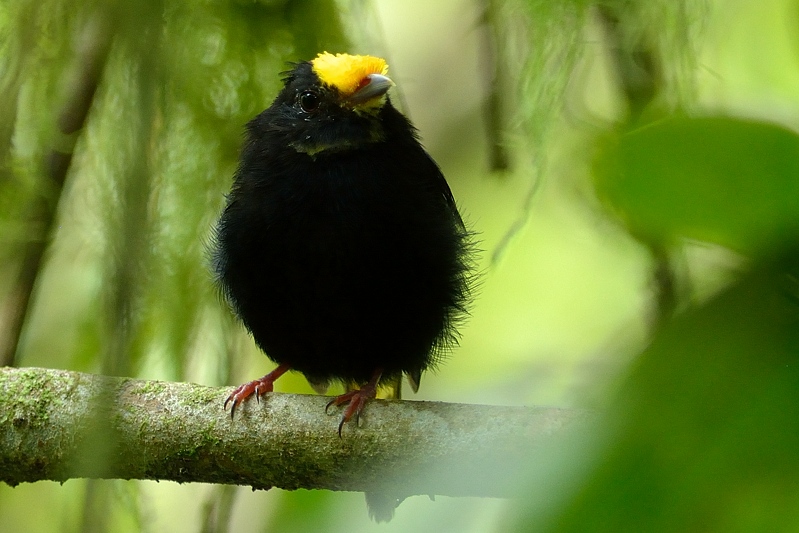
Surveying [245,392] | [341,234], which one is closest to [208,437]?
[245,392]

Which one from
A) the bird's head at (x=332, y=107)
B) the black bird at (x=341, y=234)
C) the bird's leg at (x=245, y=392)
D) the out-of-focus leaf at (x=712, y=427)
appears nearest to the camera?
the out-of-focus leaf at (x=712, y=427)

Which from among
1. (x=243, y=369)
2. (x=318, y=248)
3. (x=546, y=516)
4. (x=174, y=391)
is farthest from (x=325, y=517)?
(x=243, y=369)

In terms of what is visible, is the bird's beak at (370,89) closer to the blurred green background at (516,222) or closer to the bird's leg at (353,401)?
the blurred green background at (516,222)

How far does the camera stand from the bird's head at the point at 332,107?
9.48 ft

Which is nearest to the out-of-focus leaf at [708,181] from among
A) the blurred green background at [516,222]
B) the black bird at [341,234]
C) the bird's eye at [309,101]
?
the blurred green background at [516,222]

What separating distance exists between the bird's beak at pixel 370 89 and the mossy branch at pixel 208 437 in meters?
1.04

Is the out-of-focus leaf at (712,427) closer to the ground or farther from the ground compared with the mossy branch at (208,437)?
farther from the ground

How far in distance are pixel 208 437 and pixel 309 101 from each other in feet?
3.98

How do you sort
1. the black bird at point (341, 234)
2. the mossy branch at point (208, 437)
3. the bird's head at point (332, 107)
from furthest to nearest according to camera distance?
the bird's head at point (332, 107) < the black bird at point (341, 234) < the mossy branch at point (208, 437)

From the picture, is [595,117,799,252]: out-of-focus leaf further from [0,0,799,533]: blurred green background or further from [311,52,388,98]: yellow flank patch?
[311,52,388,98]: yellow flank patch

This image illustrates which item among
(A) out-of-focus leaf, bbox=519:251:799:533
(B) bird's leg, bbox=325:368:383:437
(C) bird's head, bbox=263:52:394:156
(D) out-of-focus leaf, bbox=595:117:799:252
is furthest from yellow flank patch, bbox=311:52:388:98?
(A) out-of-focus leaf, bbox=519:251:799:533

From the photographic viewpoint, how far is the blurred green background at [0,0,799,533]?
0.52 metres

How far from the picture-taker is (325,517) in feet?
3.32

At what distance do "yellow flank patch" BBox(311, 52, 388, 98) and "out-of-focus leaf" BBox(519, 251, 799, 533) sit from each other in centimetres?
245
